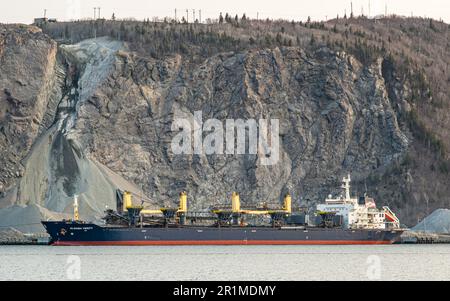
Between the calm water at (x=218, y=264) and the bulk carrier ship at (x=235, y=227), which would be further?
the bulk carrier ship at (x=235, y=227)

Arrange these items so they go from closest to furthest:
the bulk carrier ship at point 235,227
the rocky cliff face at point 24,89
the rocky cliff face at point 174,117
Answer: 1. the bulk carrier ship at point 235,227
2. the rocky cliff face at point 174,117
3. the rocky cliff face at point 24,89

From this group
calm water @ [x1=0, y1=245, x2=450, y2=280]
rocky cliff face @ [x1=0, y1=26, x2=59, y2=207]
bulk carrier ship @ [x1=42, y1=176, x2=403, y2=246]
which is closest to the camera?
calm water @ [x1=0, y1=245, x2=450, y2=280]

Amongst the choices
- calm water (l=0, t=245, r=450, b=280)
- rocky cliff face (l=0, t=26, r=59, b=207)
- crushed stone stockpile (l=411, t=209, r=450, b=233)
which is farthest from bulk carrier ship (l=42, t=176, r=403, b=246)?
rocky cliff face (l=0, t=26, r=59, b=207)

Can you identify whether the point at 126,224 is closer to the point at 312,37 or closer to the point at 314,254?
the point at 314,254

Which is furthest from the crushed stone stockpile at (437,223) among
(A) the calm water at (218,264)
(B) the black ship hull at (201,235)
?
(A) the calm water at (218,264)

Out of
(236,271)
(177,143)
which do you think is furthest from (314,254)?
(177,143)

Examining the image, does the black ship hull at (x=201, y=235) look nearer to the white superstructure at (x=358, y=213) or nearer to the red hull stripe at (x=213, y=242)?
the red hull stripe at (x=213, y=242)

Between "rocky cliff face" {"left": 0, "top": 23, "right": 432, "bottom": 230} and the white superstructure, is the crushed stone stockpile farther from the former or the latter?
"rocky cliff face" {"left": 0, "top": 23, "right": 432, "bottom": 230}
